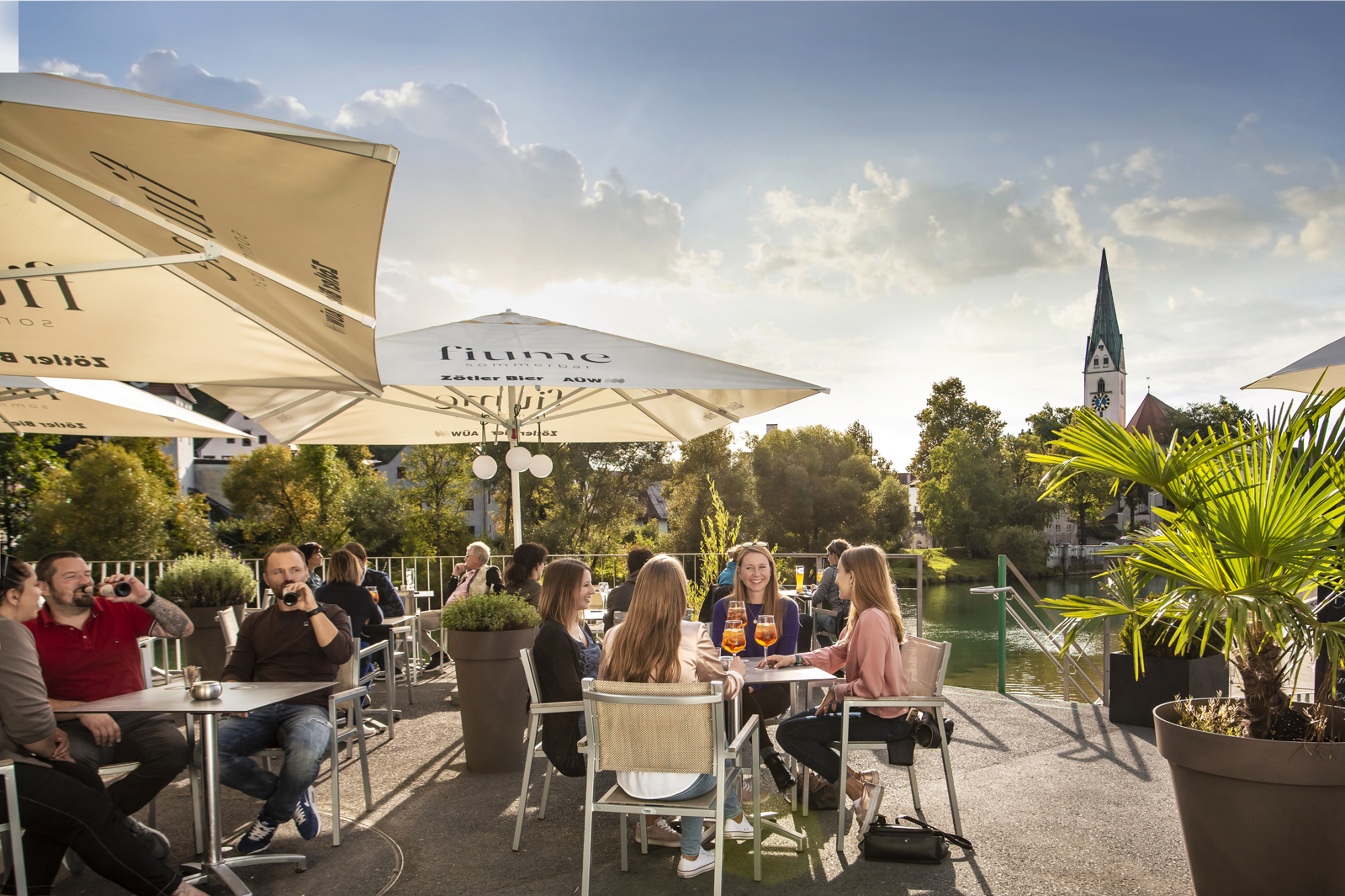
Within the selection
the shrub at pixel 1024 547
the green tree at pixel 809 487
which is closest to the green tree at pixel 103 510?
the green tree at pixel 809 487

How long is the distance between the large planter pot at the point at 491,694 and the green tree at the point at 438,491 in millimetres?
33755

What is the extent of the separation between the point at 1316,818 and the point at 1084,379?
102552mm

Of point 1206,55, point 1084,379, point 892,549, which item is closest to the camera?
point 1206,55

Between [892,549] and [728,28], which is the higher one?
[728,28]

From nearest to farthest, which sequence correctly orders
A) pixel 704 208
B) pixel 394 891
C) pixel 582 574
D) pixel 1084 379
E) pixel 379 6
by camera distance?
pixel 394 891
pixel 582 574
pixel 379 6
pixel 704 208
pixel 1084 379

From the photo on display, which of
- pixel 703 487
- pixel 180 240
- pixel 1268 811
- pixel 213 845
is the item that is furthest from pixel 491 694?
pixel 703 487

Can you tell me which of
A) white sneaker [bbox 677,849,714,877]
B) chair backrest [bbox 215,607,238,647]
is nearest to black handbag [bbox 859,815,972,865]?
white sneaker [bbox 677,849,714,877]

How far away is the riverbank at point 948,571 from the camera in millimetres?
41125

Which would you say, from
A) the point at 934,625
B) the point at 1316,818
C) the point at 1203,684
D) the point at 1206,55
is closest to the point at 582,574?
the point at 1316,818

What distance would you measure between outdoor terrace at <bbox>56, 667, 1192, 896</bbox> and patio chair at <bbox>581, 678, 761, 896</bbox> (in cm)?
55

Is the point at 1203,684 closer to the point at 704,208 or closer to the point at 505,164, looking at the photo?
the point at 704,208

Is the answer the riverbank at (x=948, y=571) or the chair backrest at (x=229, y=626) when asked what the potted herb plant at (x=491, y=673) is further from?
the riverbank at (x=948, y=571)

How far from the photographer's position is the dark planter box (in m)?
5.44

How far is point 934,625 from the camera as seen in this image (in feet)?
94.9
